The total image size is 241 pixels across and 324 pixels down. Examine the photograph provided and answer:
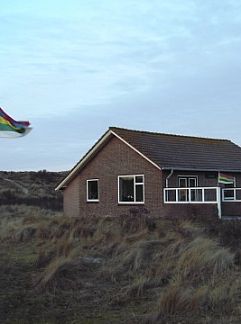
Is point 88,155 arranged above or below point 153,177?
above

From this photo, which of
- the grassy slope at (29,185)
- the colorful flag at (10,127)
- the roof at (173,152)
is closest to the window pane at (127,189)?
the roof at (173,152)

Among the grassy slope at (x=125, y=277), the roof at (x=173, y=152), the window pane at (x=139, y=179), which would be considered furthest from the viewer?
the window pane at (x=139, y=179)

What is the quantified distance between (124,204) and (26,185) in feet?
147

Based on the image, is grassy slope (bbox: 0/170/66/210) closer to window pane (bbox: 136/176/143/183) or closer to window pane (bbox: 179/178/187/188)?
window pane (bbox: 136/176/143/183)

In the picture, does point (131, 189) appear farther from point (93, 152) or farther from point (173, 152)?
point (93, 152)

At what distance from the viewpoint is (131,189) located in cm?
2934

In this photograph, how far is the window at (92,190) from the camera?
31.2 meters

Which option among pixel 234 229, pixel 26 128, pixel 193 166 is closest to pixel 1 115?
pixel 26 128

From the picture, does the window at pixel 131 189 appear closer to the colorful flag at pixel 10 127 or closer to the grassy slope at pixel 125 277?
the grassy slope at pixel 125 277

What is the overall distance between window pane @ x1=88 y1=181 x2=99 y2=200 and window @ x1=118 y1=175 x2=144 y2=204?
6.75ft

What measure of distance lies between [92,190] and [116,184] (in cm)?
245

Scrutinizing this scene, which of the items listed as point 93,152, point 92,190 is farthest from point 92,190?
point 93,152

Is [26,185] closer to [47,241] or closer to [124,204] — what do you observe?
[124,204]

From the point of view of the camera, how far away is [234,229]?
17.5 meters
